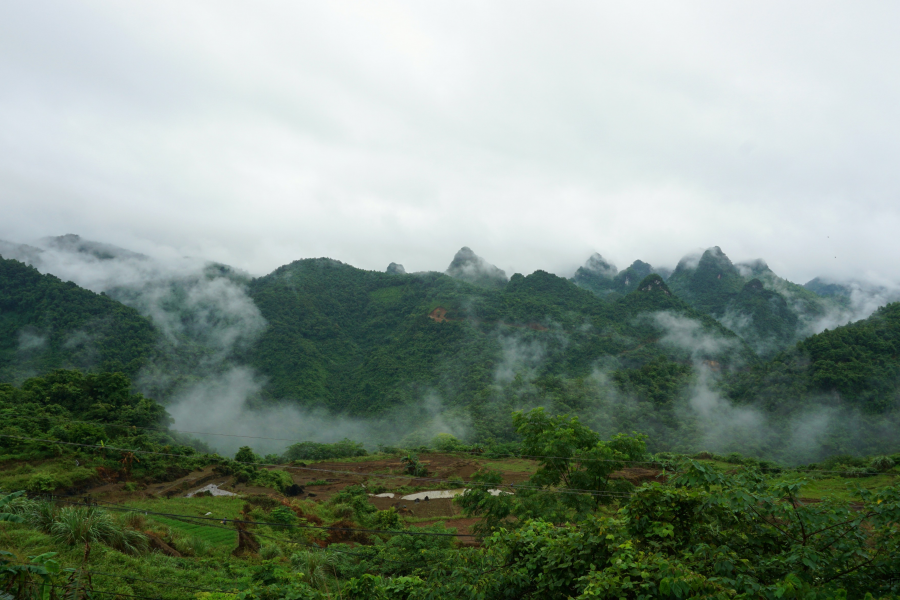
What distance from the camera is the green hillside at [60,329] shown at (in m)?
60.5

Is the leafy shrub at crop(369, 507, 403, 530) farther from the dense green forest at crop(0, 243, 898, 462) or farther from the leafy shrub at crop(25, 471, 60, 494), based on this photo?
the dense green forest at crop(0, 243, 898, 462)

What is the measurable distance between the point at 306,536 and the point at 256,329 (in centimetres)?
8676

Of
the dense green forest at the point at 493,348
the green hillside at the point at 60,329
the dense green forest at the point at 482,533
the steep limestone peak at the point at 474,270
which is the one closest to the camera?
the dense green forest at the point at 482,533

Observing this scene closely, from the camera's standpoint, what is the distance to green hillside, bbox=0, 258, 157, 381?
6047cm

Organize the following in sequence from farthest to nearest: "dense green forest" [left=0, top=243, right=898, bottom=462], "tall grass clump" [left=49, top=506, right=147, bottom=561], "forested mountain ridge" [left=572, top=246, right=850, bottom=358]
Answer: "forested mountain ridge" [left=572, top=246, right=850, bottom=358]
"dense green forest" [left=0, top=243, right=898, bottom=462]
"tall grass clump" [left=49, top=506, right=147, bottom=561]

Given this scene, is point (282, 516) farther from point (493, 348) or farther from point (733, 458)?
point (493, 348)

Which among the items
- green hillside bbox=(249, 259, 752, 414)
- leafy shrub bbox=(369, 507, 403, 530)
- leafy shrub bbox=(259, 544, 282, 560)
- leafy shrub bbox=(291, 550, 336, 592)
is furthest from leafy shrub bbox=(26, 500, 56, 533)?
green hillside bbox=(249, 259, 752, 414)

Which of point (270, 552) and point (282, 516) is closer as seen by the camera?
point (270, 552)

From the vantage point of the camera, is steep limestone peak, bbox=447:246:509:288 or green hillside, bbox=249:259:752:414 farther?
steep limestone peak, bbox=447:246:509:288

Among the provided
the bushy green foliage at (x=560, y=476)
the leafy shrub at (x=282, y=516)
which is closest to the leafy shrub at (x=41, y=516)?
the leafy shrub at (x=282, y=516)

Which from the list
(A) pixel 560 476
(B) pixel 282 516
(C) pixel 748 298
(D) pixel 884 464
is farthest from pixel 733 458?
(C) pixel 748 298

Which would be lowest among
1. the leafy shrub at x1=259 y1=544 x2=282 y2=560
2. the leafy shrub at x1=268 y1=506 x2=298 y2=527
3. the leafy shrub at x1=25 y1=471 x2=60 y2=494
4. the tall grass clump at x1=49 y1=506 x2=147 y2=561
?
the leafy shrub at x1=268 y1=506 x2=298 y2=527

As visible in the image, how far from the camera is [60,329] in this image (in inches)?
2516

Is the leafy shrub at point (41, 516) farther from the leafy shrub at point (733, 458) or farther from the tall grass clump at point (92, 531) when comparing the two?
the leafy shrub at point (733, 458)
